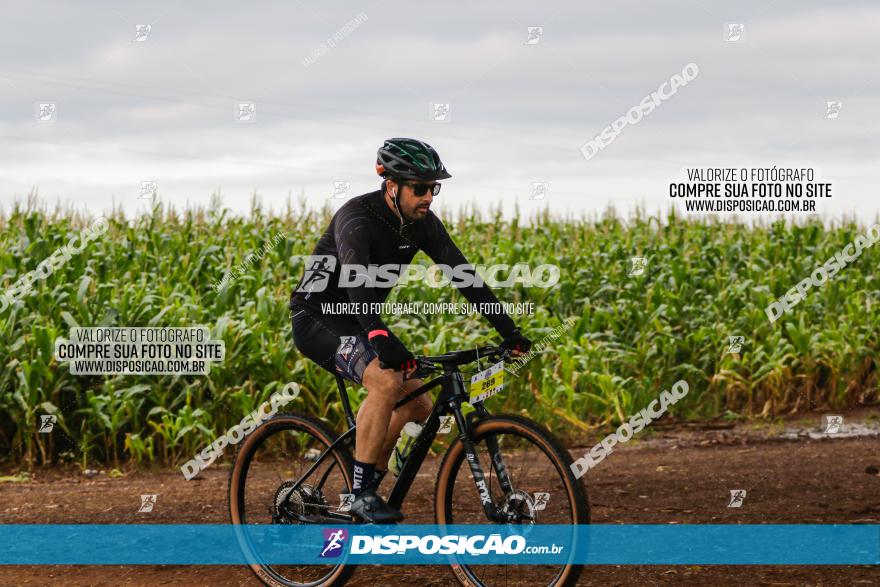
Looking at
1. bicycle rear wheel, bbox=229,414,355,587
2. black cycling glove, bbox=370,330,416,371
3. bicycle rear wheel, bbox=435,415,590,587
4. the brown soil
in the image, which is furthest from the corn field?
black cycling glove, bbox=370,330,416,371

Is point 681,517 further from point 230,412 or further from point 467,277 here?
point 230,412

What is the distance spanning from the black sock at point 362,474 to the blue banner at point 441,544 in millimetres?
296

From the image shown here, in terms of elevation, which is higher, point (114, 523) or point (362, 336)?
point (362, 336)

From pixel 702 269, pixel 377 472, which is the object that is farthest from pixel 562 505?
pixel 702 269

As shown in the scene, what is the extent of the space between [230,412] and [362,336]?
4976 millimetres

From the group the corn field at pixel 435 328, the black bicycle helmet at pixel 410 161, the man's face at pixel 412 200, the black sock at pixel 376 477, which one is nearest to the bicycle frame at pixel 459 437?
the black sock at pixel 376 477

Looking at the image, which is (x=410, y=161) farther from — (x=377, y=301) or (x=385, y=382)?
(x=385, y=382)

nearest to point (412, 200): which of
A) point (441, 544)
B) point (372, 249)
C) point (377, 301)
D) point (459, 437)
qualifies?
point (372, 249)

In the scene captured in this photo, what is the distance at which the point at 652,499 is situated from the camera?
8266 millimetres

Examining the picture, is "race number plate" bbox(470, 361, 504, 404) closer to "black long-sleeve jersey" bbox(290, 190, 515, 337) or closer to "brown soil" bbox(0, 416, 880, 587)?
"black long-sleeve jersey" bbox(290, 190, 515, 337)

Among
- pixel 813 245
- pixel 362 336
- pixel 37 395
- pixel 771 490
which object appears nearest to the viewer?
pixel 362 336

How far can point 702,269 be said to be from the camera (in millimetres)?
14586

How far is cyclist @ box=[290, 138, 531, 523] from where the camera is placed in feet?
17.9

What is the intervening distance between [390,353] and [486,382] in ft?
1.79
